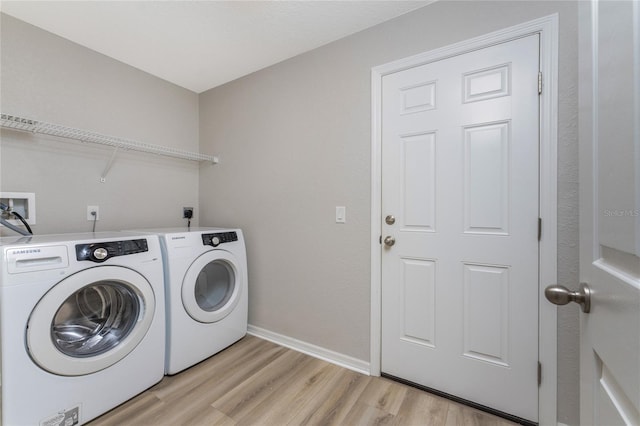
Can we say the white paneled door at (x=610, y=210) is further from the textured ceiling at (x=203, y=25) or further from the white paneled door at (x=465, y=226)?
the textured ceiling at (x=203, y=25)

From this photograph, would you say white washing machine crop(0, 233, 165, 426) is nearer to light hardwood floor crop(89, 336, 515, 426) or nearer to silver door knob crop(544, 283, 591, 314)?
light hardwood floor crop(89, 336, 515, 426)

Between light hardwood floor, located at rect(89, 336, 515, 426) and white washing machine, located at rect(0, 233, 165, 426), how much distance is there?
0.17m

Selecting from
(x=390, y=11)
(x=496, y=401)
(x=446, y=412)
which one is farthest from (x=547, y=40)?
(x=446, y=412)

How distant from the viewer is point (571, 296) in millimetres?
557

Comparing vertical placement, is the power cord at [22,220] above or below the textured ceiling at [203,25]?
below

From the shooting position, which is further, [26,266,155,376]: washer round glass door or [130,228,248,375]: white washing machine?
[130,228,248,375]: white washing machine

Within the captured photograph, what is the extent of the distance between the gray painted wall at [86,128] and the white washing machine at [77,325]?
1.87 ft

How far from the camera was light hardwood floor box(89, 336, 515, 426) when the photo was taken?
52.9 inches

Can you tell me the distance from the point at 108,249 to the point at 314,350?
4.87 feet

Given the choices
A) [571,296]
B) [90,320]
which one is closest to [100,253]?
[90,320]

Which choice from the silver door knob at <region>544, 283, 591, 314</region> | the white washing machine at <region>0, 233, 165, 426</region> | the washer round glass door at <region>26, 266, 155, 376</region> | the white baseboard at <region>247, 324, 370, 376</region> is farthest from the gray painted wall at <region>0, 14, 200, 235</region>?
the silver door knob at <region>544, 283, 591, 314</region>

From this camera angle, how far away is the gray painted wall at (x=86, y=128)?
164 centimetres

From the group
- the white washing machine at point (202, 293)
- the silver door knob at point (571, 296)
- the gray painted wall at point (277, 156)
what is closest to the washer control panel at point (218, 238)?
the white washing machine at point (202, 293)

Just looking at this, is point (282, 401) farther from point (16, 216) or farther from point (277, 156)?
point (16, 216)
